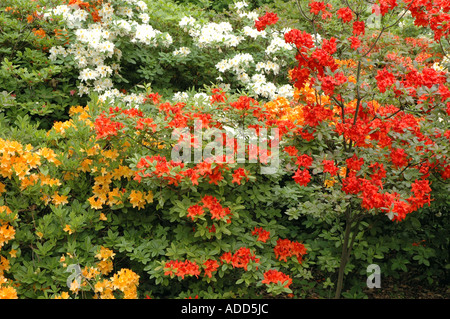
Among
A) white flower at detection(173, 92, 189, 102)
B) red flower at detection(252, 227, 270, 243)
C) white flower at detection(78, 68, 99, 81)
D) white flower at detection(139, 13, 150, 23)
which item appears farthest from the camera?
white flower at detection(139, 13, 150, 23)

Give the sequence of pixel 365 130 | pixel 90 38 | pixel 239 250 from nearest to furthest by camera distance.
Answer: pixel 365 130 < pixel 239 250 < pixel 90 38

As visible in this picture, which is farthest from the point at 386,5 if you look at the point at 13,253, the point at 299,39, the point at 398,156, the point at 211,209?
the point at 13,253

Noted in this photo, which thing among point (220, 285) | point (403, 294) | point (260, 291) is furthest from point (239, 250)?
point (403, 294)

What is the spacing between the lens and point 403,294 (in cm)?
343

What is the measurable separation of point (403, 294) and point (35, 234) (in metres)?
2.47

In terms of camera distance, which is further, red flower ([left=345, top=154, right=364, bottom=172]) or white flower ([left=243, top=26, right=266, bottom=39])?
white flower ([left=243, top=26, right=266, bottom=39])

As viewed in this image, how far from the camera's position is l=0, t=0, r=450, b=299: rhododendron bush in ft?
8.20

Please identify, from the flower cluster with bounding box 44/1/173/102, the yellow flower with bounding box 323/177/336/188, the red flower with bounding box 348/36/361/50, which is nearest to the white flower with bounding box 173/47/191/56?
the flower cluster with bounding box 44/1/173/102

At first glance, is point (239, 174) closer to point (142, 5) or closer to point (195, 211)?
point (195, 211)

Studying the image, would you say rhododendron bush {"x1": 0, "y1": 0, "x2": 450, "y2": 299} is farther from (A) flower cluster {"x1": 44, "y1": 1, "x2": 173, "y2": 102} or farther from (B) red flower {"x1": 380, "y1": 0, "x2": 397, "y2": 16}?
(A) flower cluster {"x1": 44, "y1": 1, "x2": 173, "y2": 102}

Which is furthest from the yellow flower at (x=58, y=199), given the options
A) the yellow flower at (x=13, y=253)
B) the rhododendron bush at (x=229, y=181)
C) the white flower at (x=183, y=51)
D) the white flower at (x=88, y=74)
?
the white flower at (x=183, y=51)

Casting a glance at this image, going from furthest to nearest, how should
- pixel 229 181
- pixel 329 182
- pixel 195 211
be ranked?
1. pixel 329 182
2. pixel 229 181
3. pixel 195 211

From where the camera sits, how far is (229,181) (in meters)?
2.82
